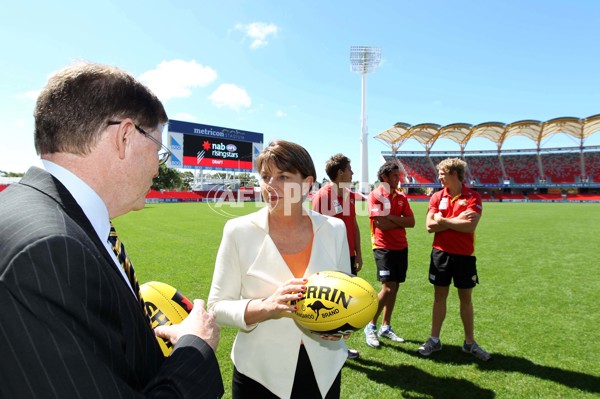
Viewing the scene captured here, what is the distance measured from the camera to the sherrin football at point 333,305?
187 centimetres

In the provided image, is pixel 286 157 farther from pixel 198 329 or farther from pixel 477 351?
pixel 477 351

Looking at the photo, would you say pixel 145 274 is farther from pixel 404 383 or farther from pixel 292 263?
pixel 292 263

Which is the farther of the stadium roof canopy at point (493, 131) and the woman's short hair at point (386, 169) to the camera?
the stadium roof canopy at point (493, 131)

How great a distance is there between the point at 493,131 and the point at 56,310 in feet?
230

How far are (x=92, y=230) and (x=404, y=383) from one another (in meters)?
3.78

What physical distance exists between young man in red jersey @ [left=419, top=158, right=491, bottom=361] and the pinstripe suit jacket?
4.21 m

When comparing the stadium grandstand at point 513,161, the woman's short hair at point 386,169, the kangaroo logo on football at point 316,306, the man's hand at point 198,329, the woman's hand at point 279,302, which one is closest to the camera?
the man's hand at point 198,329

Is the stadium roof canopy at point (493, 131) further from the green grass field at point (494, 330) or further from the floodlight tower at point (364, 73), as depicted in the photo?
the green grass field at point (494, 330)

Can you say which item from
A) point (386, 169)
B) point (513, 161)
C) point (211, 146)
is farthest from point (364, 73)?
point (386, 169)

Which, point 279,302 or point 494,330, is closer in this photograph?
point 279,302

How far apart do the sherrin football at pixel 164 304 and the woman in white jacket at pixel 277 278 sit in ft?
0.72

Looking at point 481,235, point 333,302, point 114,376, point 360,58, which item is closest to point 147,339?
point 114,376

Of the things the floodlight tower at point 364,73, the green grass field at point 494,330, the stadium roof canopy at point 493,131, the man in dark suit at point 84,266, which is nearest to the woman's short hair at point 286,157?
the man in dark suit at point 84,266

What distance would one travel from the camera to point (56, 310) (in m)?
0.72
